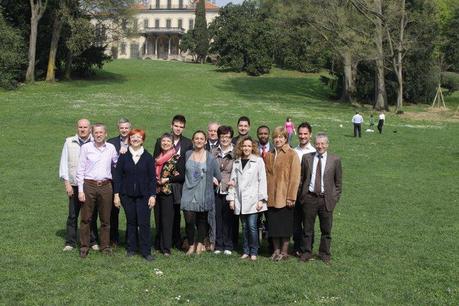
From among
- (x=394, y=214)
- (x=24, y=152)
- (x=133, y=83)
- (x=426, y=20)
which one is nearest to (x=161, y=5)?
(x=133, y=83)

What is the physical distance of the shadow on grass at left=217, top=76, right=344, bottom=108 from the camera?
1914 inches

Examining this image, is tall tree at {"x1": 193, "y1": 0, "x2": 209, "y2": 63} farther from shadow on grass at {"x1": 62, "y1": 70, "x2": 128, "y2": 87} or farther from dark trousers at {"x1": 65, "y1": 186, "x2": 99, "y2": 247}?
dark trousers at {"x1": 65, "y1": 186, "x2": 99, "y2": 247}

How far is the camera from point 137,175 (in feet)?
26.5

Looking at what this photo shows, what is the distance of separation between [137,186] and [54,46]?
4323cm

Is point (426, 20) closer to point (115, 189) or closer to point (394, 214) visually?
point (394, 214)

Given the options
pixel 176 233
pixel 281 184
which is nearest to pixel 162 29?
pixel 176 233

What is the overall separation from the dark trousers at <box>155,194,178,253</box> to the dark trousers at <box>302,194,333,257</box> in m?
2.07

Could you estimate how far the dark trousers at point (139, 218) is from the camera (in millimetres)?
8234

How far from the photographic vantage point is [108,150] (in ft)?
27.7

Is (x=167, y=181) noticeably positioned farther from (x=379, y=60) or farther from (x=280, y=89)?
(x=280, y=89)

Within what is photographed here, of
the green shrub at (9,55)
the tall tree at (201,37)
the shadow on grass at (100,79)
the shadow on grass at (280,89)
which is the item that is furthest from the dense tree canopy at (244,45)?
the green shrub at (9,55)

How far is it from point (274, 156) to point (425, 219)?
221 inches

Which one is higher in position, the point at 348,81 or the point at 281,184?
the point at 348,81

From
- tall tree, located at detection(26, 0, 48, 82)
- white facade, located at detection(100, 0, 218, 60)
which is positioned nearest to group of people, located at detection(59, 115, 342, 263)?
tall tree, located at detection(26, 0, 48, 82)
